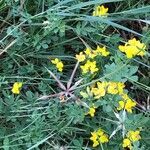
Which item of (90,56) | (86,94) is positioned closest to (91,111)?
(86,94)

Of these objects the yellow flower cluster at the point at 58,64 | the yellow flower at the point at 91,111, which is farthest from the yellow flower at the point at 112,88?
the yellow flower cluster at the point at 58,64

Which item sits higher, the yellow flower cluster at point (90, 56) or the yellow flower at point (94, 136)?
the yellow flower cluster at point (90, 56)

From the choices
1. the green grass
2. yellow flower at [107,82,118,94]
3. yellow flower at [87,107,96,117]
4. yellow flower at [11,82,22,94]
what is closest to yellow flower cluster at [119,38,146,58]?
the green grass

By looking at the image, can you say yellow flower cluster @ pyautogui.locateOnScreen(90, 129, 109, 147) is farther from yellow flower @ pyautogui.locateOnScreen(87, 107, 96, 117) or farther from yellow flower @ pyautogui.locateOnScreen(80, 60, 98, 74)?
yellow flower @ pyautogui.locateOnScreen(80, 60, 98, 74)

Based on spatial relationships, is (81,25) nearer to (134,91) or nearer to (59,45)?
(59,45)

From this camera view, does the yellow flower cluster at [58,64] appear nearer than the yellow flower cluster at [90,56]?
No

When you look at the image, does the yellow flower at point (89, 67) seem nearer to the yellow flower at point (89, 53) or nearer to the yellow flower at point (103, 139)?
the yellow flower at point (89, 53)

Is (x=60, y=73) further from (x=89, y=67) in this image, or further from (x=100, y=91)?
(x=100, y=91)
